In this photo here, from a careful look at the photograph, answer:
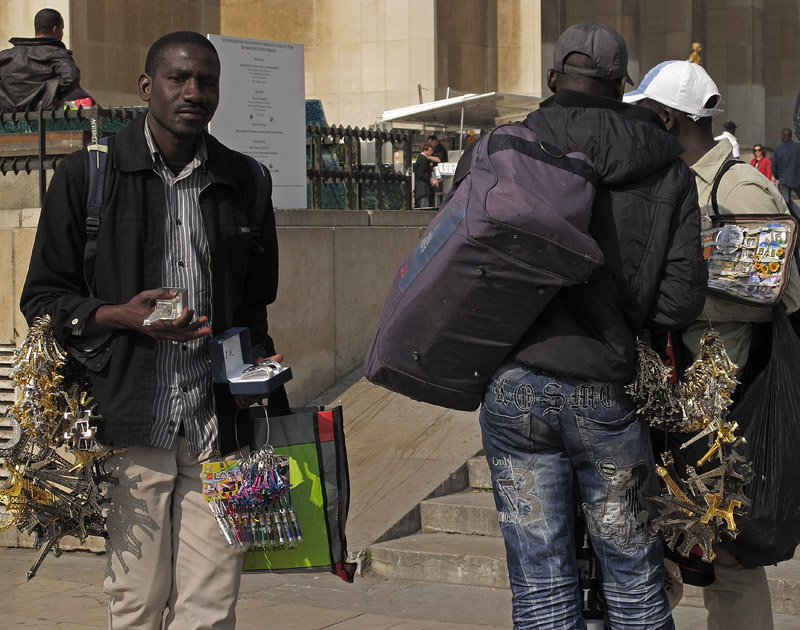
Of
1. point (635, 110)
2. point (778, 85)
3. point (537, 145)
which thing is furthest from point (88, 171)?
point (778, 85)

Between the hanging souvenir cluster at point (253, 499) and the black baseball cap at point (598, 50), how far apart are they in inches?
55.2

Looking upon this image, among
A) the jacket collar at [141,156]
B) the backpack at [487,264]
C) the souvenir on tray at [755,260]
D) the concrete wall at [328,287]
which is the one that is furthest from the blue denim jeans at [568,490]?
the concrete wall at [328,287]

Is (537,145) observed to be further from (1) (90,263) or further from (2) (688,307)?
(1) (90,263)

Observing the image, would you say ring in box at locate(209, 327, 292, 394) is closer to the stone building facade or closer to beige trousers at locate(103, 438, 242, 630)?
beige trousers at locate(103, 438, 242, 630)

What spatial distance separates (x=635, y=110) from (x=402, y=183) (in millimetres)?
7450

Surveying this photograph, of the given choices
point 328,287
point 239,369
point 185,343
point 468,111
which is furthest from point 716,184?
point 468,111

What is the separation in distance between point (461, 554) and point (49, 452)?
312 centimetres

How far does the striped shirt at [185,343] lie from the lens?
11.2 ft

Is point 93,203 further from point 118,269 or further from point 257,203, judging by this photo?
point 257,203

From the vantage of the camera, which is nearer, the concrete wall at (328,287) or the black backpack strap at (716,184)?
the black backpack strap at (716,184)

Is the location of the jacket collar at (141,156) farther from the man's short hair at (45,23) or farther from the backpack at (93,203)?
the man's short hair at (45,23)

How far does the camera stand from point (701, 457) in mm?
3424

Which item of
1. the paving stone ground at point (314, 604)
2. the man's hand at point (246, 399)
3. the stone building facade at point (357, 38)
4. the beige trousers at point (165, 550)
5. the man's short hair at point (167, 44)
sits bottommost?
the paving stone ground at point (314, 604)

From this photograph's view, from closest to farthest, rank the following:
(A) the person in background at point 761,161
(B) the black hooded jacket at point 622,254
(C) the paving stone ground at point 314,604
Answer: (B) the black hooded jacket at point 622,254 → (C) the paving stone ground at point 314,604 → (A) the person in background at point 761,161
